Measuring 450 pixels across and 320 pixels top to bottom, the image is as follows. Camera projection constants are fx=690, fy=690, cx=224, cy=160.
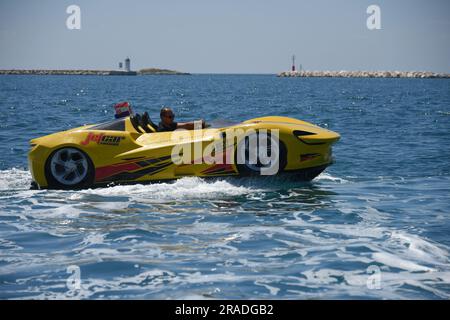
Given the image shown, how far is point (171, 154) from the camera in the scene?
11711 millimetres

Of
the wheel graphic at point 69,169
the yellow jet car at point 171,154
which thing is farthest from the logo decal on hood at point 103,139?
the wheel graphic at point 69,169

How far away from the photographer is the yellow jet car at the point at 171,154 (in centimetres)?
1174

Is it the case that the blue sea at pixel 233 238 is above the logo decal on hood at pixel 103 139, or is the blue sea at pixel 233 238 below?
below

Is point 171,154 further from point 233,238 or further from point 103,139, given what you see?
point 233,238

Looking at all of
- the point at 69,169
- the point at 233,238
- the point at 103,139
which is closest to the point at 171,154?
the point at 103,139

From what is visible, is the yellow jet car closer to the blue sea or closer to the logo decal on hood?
the logo decal on hood

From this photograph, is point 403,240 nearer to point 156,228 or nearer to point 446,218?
point 446,218

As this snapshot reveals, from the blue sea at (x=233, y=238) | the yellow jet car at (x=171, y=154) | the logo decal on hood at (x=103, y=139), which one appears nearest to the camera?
the blue sea at (x=233, y=238)

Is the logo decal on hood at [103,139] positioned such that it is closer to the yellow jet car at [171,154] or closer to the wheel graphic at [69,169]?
the yellow jet car at [171,154]

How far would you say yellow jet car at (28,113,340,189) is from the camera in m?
11.7

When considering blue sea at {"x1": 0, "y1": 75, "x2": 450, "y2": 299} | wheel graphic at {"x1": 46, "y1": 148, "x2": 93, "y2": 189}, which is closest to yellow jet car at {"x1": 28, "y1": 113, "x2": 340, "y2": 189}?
wheel graphic at {"x1": 46, "y1": 148, "x2": 93, "y2": 189}

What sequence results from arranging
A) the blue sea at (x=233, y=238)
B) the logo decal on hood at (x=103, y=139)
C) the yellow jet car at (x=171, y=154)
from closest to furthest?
1. the blue sea at (x=233, y=238)
2. the yellow jet car at (x=171, y=154)
3. the logo decal on hood at (x=103, y=139)

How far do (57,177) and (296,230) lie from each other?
16.0 ft
